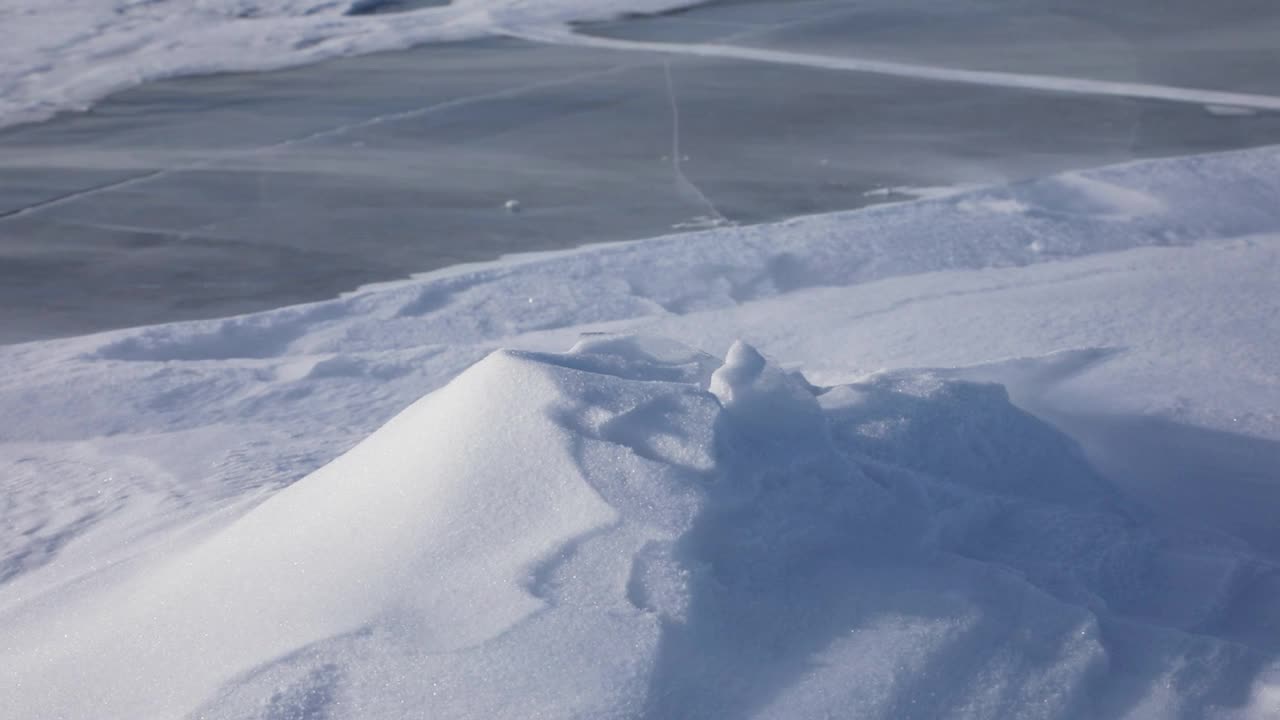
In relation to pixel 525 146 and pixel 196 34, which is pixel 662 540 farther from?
pixel 196 34

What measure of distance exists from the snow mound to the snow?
6534 millimetres

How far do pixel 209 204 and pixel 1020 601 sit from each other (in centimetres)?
440

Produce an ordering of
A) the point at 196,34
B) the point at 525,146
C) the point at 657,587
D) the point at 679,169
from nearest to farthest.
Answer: the point at 657,587 < the point at 679,169 < the point at 525,146 < the point at 196,34

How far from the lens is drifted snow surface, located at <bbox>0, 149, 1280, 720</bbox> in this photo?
1.95m

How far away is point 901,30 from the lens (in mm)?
9273

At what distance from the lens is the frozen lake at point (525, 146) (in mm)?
4930

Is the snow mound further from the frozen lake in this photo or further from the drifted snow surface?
the frozen lake

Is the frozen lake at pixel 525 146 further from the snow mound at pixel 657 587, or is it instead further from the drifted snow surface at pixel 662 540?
the snow mound at pixel 657 587

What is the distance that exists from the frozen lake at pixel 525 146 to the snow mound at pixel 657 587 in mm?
2352

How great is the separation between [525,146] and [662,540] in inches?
183

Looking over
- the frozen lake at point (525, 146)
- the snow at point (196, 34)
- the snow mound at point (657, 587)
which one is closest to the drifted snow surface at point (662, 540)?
the snow mound at point (657, 587)

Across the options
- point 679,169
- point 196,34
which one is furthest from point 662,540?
point 196,34

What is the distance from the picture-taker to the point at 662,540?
6.77ft

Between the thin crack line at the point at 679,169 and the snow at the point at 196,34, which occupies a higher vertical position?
the snow at the point at 196,34
